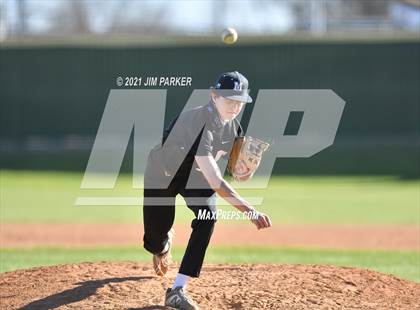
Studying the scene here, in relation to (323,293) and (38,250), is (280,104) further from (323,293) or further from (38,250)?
(323,293)

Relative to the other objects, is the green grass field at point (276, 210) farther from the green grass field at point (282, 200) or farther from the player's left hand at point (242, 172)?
the player's left hand at point (242, 172)

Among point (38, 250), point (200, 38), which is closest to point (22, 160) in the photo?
point (200, 38)

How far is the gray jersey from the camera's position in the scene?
635cm

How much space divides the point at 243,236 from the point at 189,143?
26.9 feet

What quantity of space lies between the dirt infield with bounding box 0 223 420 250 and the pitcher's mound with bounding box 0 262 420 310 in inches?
208

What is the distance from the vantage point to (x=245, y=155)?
21.6 feet

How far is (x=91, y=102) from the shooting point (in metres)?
27.2

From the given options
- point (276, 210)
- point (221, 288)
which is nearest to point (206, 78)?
point (276, 210)

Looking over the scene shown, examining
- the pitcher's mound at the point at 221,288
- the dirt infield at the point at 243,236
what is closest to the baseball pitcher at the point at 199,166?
the pitcher's mound at the point at 221,288

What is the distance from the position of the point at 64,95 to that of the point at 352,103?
1036cm

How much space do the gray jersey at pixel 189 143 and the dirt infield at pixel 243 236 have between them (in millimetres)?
6636

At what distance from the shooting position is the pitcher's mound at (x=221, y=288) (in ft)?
21.5
